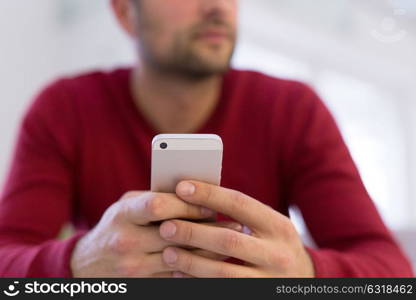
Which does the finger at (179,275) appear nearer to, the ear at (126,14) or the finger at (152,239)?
the finger at (152,239)

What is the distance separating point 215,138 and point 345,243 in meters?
0.26

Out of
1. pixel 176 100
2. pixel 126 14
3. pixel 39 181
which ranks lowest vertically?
pixel 39 181

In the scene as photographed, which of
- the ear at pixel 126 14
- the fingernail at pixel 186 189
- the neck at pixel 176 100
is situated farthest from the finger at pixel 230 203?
the ear at pixel 126 14

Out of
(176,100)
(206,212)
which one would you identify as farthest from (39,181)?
(206,212)

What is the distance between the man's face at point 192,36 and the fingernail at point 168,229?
0.25 meters

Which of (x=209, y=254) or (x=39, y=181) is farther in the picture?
(x=39, y=181)

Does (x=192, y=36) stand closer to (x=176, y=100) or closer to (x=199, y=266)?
(x=176, y=100)

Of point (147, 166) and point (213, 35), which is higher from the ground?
point (213, 35)

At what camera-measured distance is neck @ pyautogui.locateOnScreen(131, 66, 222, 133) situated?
1.85ft

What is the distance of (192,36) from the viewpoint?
20.4 inches

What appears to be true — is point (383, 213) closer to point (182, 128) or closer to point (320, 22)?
point (182, 128)

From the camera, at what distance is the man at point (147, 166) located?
36cm

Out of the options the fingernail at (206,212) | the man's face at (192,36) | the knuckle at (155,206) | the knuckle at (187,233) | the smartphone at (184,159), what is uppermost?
the man's face at (192,36)

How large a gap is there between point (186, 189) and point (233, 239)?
0.06 m
